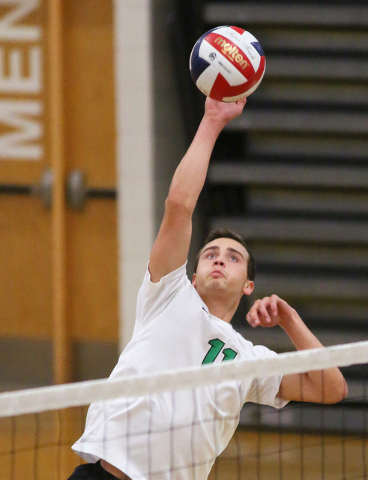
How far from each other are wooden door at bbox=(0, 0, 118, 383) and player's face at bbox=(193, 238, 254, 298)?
4.63 meters

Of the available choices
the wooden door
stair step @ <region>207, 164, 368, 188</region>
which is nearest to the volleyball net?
the wooden door

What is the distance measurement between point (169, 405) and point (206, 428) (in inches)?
7.2

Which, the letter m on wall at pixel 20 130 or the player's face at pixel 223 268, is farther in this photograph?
the letter m on wall at pixel 20 130

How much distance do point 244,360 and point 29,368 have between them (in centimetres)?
568

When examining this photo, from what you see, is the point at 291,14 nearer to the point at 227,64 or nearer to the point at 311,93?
the point at 311,93

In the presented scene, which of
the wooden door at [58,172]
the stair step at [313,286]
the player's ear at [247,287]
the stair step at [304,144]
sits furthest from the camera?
the wooden door at [58,172]

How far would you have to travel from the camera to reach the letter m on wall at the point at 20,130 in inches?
324

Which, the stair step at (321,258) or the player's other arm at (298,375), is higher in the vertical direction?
the player's other arm at (298,375)

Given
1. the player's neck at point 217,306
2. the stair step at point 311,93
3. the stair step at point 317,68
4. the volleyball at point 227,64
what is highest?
the volleyball at point 227,64

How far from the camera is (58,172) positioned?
316 inches

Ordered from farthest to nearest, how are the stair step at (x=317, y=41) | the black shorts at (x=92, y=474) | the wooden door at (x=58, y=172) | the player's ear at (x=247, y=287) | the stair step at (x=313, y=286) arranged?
the wooden door at (x=58, y=172) < the stair step at (x=317, y=41) < the stair step at (x=313, y=286) < the player's ear at (x=247, y=287) < the black shorts at (x=92, y=474)

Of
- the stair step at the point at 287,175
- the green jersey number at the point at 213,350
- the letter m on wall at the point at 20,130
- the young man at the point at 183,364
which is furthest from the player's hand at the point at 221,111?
the letter m on wall at the point at 20,130

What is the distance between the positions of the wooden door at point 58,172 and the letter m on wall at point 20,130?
0.01 metres

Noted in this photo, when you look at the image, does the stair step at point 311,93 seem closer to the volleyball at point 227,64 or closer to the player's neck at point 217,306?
the volleyball at point 227,64
